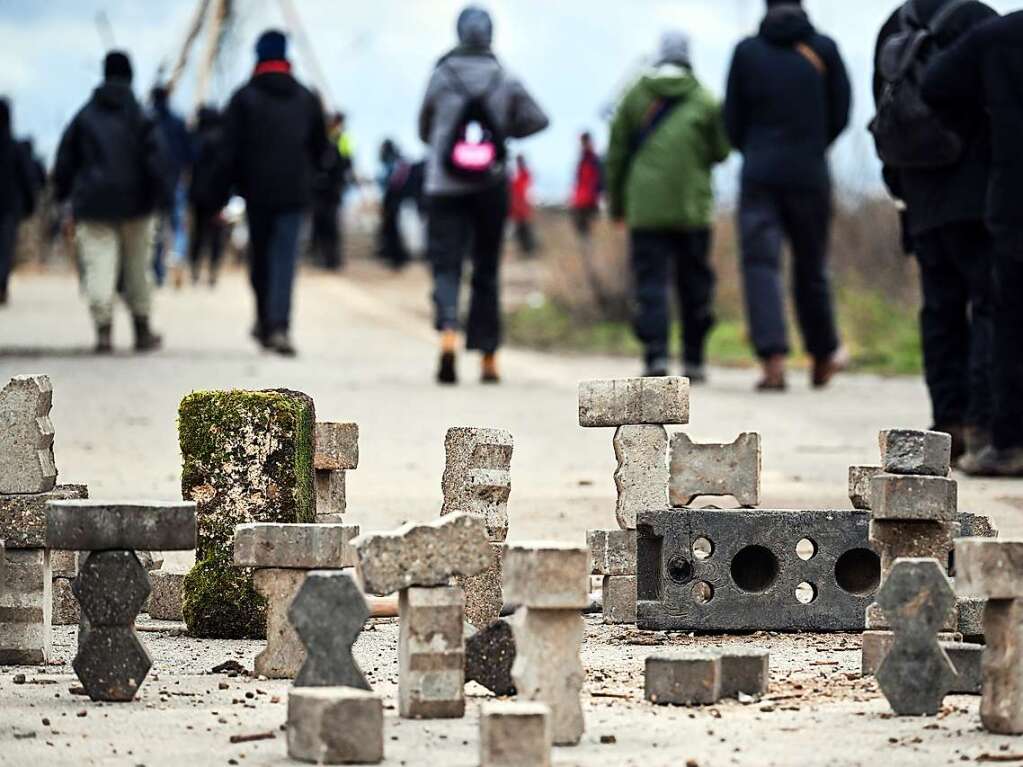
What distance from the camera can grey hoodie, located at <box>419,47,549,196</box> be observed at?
14391mm

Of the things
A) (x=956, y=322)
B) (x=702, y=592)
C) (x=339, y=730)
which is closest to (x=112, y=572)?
(x=339, y=730)

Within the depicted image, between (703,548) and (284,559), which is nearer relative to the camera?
(284,559)

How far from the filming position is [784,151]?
46.8 ft

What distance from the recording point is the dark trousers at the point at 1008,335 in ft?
30.8

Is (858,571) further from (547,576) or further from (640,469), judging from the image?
(547,576)

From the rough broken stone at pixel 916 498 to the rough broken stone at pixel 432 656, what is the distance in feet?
4.12

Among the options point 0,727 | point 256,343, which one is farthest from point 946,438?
point 256,343

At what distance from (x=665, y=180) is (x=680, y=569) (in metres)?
8.54

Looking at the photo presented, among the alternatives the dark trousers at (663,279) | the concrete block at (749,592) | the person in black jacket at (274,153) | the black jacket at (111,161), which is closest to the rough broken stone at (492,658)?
the concrete block at (749,592)

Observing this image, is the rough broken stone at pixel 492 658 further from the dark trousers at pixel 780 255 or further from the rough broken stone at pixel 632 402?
the dark trousers at pixel 780 255

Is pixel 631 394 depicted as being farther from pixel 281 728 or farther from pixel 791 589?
pixel 281 728

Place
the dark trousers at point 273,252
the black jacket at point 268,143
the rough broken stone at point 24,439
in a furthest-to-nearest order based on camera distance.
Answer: the dark trousers at point 273,252 → the black jacket at point 268,143 → the rough broken stone at point 24,439

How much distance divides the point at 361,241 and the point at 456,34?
96.8ft

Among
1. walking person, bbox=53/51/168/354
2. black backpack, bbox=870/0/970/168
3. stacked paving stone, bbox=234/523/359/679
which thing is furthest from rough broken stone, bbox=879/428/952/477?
walking person, bbox=53/51/168/354
